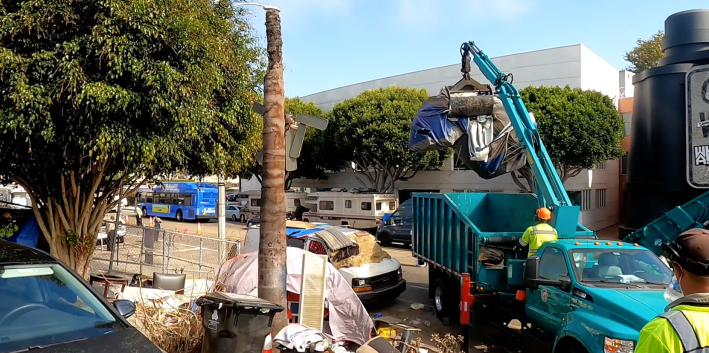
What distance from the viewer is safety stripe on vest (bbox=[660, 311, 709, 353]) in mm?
1810

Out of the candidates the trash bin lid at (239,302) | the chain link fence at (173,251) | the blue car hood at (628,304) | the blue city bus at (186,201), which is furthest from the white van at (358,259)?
the blue city bus at (186,201)

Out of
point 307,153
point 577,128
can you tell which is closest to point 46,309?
point 577,128

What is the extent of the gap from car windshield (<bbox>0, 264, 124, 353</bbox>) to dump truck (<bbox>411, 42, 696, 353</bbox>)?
4.31m

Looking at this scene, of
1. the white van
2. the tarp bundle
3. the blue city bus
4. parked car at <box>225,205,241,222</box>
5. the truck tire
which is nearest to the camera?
the truck tire

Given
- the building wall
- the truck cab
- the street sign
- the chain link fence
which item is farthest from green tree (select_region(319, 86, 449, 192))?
the truck cab

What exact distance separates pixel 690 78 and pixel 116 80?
18643mm

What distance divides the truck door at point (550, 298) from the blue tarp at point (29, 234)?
10.1m

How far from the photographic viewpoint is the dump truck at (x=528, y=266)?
5195 millimetres

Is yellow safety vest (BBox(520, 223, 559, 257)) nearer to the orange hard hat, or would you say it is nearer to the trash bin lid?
the orange hard hat

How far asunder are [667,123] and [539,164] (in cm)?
1390

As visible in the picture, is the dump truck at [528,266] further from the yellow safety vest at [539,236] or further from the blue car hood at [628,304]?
the yellow safety vest at [539,236]

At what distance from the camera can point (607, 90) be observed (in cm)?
3016

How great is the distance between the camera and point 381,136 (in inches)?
1163

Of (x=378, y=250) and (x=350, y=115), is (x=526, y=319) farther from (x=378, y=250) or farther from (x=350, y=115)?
(x=350, y=115)
